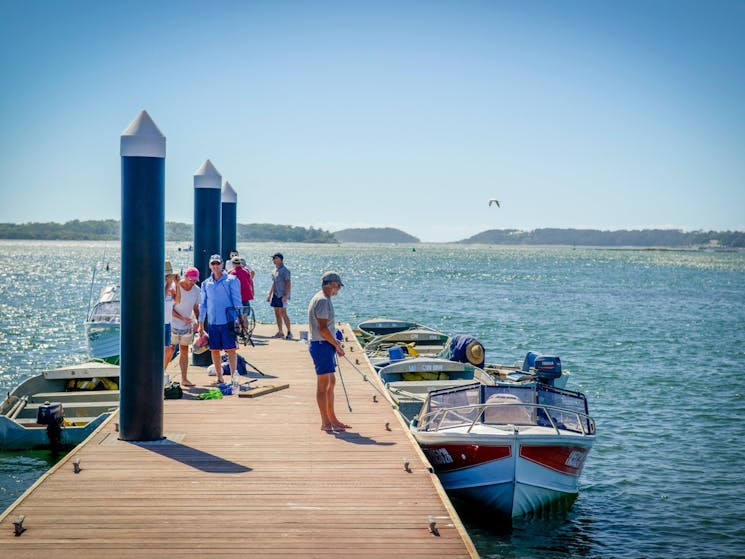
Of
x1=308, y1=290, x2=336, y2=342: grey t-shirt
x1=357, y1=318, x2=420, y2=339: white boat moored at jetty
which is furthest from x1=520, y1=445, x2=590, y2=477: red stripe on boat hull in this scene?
x1=357, y1=318, x2=420, y2=339: white boat moored at jetty

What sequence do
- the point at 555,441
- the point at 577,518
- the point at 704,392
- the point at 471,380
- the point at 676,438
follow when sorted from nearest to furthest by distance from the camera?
the point at 555,441 → the point at 577,518 → the point at 471,380 → the point at 676,438 → the point at 704,392

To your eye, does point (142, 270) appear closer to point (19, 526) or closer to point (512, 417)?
point (19, 526)

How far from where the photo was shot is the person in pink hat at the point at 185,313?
1409 centimetres

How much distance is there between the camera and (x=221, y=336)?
549 inches

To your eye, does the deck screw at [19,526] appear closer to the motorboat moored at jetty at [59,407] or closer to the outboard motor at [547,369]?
the motorboat moored at jetty at [59,407]

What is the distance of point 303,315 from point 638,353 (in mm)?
20584

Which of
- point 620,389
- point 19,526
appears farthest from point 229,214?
point 19,526

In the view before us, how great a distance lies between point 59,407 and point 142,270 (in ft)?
18.2

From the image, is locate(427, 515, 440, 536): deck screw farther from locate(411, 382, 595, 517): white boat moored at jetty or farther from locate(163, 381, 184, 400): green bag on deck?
locate(163, 381, 184, 400): green bag on deck

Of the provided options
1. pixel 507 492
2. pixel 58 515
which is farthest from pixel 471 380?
pixel 58 515

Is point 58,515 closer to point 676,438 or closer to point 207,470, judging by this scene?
point 207,470

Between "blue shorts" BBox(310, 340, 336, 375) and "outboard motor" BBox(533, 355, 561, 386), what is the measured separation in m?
7.66

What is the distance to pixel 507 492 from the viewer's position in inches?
472

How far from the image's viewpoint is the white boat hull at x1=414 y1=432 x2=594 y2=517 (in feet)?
38.6
